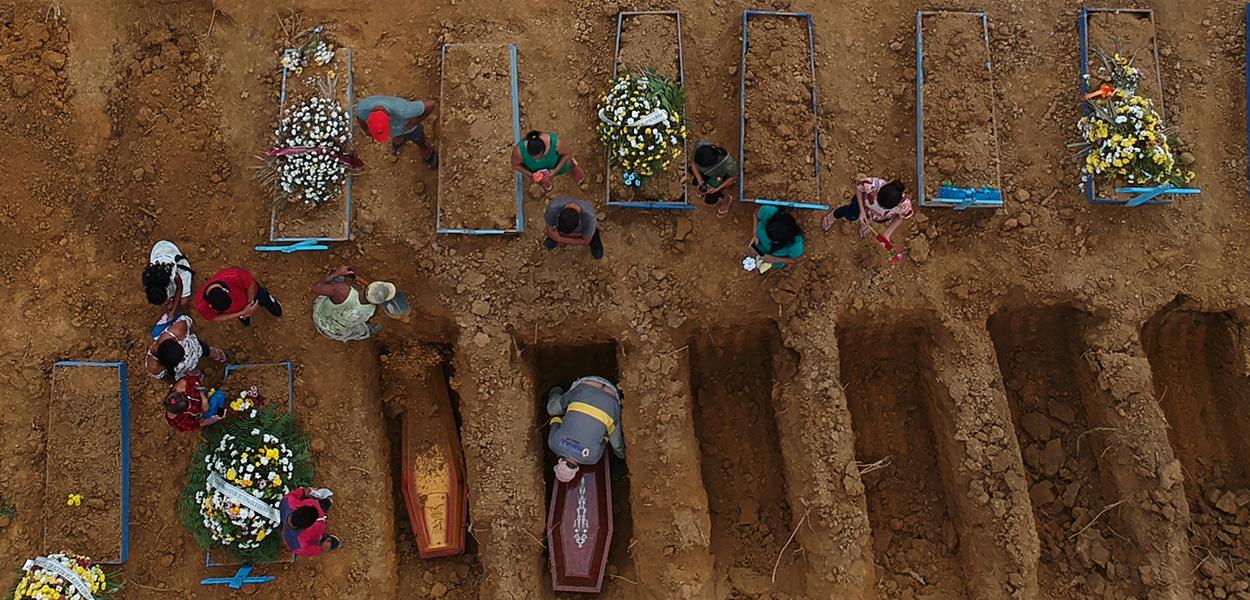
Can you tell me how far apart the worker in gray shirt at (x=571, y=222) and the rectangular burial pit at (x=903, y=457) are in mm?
2554

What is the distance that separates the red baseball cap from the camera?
601cm

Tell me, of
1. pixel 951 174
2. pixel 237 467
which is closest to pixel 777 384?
pixel 951 174

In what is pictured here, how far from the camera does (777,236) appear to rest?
246 inches

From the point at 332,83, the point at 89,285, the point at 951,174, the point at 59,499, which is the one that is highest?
the point at 332,83

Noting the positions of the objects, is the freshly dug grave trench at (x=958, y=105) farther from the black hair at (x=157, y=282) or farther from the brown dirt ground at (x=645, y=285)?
the black hair at (x=157, y=282)

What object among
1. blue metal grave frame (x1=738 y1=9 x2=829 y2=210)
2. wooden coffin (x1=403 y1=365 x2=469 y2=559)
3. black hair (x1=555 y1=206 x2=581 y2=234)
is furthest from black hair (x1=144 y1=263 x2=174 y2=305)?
blue metal grave frame (x1=738 y1=9 x2=829 y2=210)

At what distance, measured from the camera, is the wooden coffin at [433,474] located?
7.16m

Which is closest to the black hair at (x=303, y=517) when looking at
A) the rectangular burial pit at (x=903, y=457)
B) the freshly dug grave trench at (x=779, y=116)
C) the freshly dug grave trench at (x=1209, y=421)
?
the freshly dug grave trench at (x=779, y=116)

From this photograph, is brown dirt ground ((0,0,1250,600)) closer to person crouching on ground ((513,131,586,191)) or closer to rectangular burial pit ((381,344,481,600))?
rectangular burial pit ((381,344,481,600))

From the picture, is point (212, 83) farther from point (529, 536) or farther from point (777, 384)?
point (777, 384)

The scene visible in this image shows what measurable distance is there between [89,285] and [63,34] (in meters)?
2.30

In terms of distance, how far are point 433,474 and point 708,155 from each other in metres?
3.76

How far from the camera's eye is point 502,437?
6.83 metres

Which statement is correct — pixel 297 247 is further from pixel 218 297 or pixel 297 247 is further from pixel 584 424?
pixel 584 424
